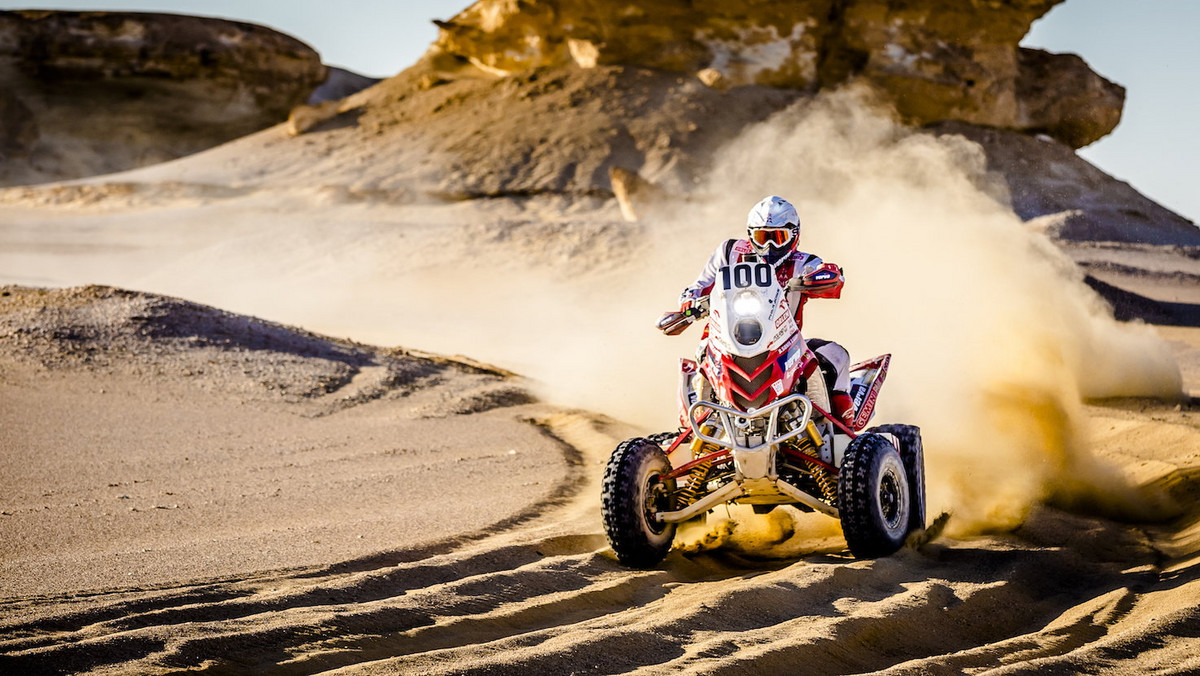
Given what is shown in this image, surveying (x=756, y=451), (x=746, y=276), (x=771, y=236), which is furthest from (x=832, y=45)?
(x=756, y=451)

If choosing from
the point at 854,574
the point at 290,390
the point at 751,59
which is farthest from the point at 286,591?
the point at 751,59

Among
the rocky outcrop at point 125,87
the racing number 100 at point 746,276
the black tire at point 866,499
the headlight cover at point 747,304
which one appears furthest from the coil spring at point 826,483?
the rocky outcrop at point 125,87

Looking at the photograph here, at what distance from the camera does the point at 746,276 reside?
7.23 meters

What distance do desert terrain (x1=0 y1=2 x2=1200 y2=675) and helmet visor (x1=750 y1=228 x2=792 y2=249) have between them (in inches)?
75.7

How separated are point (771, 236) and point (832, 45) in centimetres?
4057

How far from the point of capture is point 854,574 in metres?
6.54

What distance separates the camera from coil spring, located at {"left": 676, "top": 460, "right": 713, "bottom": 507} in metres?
7.45

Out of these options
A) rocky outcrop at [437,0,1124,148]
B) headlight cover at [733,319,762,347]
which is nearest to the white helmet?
headlight cover at [733,319,762,347]

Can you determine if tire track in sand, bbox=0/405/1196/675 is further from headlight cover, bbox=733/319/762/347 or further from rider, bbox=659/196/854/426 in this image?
headlight cover, bbox=733/319/762/347

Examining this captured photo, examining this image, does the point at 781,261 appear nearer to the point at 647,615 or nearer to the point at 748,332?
the point at 748,332

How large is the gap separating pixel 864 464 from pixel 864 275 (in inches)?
435

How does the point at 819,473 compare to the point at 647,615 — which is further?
the point at 819,473

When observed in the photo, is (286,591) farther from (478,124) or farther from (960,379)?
(478,124)

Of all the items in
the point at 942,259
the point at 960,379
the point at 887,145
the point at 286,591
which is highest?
the point at 887,145
